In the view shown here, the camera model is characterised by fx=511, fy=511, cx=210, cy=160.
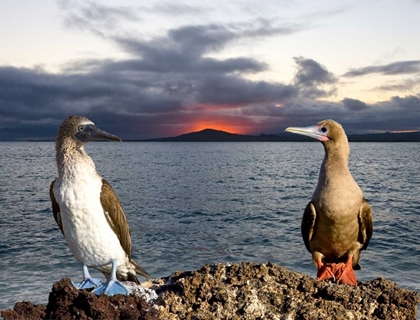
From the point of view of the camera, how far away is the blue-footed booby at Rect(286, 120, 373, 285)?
6.90 metres

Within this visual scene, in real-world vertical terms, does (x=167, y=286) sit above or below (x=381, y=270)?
above

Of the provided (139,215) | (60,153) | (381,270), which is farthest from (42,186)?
(60,153)

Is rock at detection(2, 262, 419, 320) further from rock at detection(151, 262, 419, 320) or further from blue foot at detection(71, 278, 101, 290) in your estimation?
blue foot at detection(71, 278, 101, 290)

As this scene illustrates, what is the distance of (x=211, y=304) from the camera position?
5.71 meters

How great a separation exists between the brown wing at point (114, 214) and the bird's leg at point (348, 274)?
2895 mm

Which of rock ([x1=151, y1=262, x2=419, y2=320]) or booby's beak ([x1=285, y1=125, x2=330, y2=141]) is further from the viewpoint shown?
booby's beak ([x1=285, y1=125, x2=330, y2=141])

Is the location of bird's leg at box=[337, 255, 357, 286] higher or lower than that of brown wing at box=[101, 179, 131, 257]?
lower

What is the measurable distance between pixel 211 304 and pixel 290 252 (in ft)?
40.7

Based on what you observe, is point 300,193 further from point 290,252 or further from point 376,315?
point 376,315

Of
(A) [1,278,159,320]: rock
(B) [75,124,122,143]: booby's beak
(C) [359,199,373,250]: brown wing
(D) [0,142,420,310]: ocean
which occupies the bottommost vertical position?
(D) [0,142,420,310]: ocean

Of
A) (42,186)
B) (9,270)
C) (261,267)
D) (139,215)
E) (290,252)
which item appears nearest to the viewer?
(261,267)

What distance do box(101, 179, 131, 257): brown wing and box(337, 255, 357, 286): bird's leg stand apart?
2.90 metres

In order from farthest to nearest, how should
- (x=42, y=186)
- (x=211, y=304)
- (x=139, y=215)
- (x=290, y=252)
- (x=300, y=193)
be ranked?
(x=42, y=186), (x=300, y=193), (x=139, y=215), (x=290, y=252), (x=211, y=304)

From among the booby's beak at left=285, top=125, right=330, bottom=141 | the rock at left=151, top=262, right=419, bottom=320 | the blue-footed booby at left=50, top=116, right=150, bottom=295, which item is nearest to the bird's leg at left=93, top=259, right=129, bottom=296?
the blue-footed booby at left=50, top=116, right=150, bottom=295
